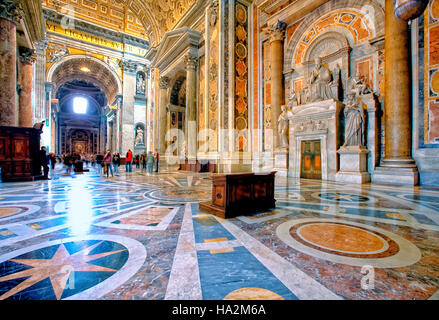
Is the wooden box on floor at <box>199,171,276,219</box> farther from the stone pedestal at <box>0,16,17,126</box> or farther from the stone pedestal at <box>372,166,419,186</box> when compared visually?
the stone pedestal at <box>0,16,17,126</box>

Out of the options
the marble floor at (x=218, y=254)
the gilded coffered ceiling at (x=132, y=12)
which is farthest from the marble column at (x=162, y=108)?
the marble floor at (x=218, y=254)

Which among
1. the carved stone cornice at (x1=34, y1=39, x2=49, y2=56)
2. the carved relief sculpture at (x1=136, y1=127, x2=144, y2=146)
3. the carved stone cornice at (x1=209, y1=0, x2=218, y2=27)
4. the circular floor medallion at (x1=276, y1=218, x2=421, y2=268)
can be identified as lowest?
the circular floor medallion at (x1=276, y1=218, x2=421, y2=268)

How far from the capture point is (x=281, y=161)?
388 inches

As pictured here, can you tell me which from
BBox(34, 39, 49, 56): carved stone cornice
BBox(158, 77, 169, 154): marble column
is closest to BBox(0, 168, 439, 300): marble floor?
BBox(158, 77, 169, 154): marble column

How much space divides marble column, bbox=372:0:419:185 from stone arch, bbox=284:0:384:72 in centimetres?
87

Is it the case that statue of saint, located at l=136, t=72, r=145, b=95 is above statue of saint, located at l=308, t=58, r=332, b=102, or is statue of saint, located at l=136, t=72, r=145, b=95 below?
above

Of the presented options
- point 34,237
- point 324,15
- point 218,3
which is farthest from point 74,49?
point 34,237

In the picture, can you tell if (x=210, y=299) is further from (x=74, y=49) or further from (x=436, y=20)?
(x=74, y=49)

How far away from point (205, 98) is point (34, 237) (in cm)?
1116

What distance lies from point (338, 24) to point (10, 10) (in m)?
13.7

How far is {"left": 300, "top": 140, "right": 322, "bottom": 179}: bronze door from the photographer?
847cm

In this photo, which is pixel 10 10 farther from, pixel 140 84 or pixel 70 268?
pixel 140 84

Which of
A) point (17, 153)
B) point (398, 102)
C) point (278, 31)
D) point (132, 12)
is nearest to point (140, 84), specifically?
point (132, 12)

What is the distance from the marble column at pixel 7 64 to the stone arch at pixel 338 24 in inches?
481
